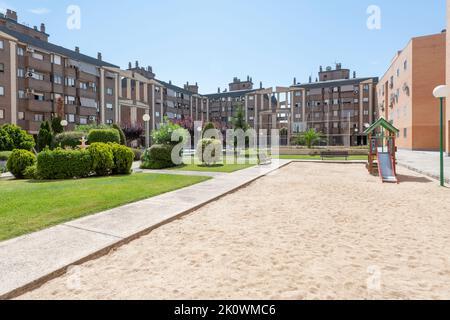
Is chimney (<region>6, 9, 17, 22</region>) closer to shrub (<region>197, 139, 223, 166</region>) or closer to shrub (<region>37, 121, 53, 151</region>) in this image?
shrub (<region>37, 121, 53, 151</region>)

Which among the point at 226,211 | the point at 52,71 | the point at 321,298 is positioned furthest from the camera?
the point at 52,71

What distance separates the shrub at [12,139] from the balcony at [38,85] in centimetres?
2048

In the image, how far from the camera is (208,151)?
797 inches

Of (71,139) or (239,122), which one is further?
(239,122)

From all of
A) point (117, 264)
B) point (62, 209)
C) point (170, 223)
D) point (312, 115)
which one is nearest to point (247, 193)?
point (170, 223)

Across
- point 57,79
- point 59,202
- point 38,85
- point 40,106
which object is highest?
point 57,79

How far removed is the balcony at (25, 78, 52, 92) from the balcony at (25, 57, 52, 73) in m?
1.73

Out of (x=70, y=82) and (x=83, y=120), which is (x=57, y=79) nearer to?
(x=70, y=82)

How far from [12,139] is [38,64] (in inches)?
944

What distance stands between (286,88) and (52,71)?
165ft

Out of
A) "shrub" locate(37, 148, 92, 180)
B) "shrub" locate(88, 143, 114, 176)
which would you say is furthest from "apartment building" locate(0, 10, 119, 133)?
"shrub" locate(88, 143, 114, 176)

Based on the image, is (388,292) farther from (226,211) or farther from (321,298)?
(226,211)

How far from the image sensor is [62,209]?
22.7 ft

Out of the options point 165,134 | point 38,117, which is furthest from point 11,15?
point 165,134
